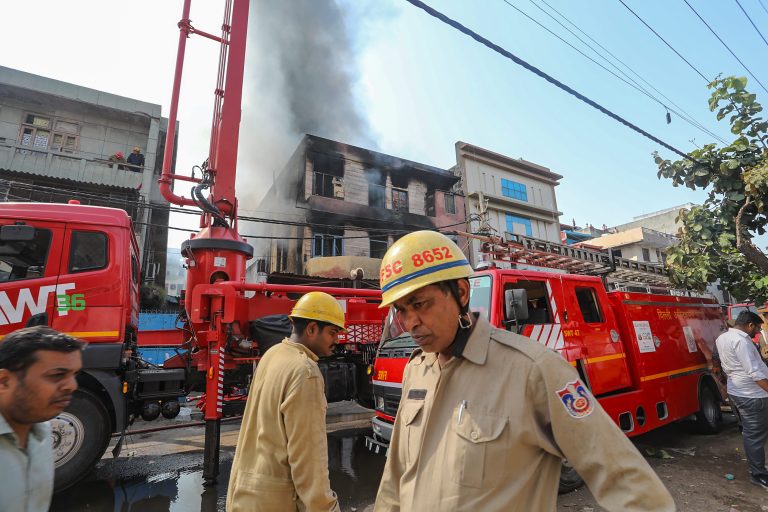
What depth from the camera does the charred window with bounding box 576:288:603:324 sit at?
496 centimetres

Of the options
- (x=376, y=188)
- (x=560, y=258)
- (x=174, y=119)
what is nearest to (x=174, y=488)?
(x=174, y=119)

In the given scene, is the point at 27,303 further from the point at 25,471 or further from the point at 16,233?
A: the point at 25,471

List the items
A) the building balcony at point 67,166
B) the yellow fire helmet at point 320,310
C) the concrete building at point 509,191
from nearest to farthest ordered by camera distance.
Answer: the yellow fire helmet at point 320,310 → the building balcony at point 67,166 → the concrete building at point 509,191

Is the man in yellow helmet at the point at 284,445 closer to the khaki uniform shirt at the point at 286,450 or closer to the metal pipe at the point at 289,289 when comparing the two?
the khaki uniform shirt at the point at 286,450

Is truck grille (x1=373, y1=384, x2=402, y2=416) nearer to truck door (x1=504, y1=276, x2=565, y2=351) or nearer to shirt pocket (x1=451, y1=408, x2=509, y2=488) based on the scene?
truck door (x1=504, y1=276, x2=565, y2=351)

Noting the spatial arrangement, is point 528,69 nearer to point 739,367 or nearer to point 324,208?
point 739,367

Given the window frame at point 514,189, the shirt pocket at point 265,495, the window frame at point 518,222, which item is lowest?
the shirt pocket at point 265,495

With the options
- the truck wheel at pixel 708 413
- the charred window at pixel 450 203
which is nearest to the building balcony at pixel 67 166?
the charred window at pixel 450 203

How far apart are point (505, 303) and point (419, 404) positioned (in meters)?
2.86

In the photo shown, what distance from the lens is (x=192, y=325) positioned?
5164 millimetres

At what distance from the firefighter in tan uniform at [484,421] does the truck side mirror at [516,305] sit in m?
2.59

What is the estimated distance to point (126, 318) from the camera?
16.0ft

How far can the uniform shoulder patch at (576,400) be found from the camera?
110cm

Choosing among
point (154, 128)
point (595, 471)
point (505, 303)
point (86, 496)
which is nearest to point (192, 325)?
point (86, 496)
